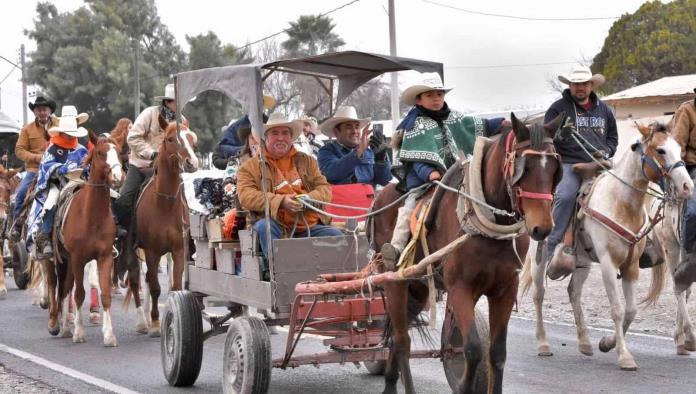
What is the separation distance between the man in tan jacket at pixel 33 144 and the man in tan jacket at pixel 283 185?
7.61 metres

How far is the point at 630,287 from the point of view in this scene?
10898 millimetres

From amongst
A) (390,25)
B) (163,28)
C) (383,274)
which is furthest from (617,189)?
(163,28)

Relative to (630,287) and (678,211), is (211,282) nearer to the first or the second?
(630,287)

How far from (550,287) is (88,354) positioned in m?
8.15

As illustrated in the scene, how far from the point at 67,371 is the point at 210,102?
38.0 meters

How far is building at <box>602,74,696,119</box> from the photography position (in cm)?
3294

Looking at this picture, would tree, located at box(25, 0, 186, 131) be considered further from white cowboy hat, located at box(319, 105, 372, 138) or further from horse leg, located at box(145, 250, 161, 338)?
white cowboy hat, located at box(319, 105, 372, 138)

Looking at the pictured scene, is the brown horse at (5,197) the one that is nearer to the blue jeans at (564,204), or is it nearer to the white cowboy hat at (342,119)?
the white cowboy hat at (342,119)

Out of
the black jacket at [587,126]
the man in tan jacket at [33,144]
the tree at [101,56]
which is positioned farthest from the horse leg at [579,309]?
the tree at [101,56]

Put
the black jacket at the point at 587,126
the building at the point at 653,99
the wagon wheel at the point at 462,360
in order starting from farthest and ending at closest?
the building at the point at 653,99, the black jacket at the point at 587,126, the wagon wheel at the point at 462,360

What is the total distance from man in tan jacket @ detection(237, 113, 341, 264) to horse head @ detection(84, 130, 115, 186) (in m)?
3.89

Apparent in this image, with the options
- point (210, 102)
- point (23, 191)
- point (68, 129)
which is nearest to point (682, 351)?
point (68, 129)

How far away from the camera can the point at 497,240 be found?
282 inches

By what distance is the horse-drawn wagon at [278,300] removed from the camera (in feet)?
26.7
